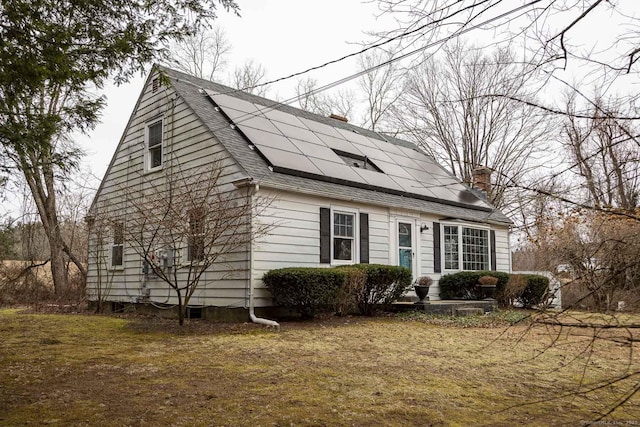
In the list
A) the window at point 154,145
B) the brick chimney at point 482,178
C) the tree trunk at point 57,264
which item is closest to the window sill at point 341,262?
the brick chimney at point 482,178

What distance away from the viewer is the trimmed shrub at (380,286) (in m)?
10.6

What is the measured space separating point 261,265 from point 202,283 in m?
1.73

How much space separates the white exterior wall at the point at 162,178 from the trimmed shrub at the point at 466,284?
6497mm

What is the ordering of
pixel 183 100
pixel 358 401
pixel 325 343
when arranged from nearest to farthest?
pixel 358 401 → pixel 325 343 → pixel 183 100

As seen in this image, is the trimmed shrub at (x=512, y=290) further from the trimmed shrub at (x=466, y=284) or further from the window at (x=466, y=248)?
the window at (x=466, y=248)

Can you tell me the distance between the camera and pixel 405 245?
13.2 m

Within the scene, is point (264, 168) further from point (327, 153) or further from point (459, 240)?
point (459, 240)

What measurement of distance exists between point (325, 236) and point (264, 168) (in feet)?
6.76

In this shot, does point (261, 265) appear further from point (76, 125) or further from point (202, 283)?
point (76, 125)

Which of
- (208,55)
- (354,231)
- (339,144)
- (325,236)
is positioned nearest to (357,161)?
(339,144)

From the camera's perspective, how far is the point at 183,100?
39.3ft

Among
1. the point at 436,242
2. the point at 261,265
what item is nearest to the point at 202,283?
the point at 261,265

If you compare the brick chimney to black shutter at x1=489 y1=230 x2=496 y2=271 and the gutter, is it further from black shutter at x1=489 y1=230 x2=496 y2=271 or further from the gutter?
the gutter

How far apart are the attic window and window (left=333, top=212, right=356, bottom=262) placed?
7.00ft
